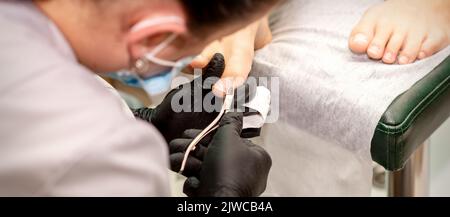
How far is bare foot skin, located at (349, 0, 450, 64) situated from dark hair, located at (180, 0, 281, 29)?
0.41 meters

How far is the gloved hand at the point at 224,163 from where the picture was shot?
730 millimetres

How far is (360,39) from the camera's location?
901 mm

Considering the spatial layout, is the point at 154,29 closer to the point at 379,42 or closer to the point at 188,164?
the point at 188,164

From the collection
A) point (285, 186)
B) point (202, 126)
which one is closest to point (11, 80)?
point (202, 126)

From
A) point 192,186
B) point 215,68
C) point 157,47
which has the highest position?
point 157,47

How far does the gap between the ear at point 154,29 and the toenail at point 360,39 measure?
445 millimetres

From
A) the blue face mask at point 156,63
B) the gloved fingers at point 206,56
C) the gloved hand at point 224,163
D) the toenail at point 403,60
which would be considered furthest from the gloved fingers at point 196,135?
the toenail at point 403,60

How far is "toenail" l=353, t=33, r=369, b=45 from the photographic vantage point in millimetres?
897

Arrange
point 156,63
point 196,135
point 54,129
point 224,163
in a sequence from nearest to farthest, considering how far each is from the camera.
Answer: point 54,129
point 156,63
point 224,163
point 196,135

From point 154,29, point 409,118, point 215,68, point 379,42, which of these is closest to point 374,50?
point 379,42

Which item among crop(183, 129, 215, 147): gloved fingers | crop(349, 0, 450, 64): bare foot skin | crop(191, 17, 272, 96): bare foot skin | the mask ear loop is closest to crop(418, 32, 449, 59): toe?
crop(349, 0, 450, 64): bare foot skin

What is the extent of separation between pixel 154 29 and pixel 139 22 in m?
0.02
